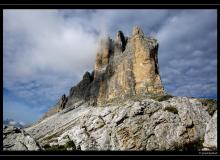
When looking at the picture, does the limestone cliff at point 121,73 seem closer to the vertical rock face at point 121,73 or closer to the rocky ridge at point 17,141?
the vertical rock face at point 121,73

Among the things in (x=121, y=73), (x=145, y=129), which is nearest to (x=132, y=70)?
(x=121, y=73)

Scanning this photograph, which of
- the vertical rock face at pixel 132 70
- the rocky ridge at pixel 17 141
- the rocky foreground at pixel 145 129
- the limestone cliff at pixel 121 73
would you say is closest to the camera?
the rocky ridge at pixel 17 141

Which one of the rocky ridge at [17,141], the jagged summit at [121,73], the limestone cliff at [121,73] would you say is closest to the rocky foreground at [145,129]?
the rocky ridge at [17,141]

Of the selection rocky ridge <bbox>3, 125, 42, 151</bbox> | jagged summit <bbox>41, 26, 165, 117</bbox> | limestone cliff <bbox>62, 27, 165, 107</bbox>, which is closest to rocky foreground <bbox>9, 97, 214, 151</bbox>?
rocky ridge <bbox>3, 125, 42, 151</bbox>

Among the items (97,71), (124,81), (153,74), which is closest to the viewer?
(153,74)

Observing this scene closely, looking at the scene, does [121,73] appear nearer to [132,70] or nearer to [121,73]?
[121,73]

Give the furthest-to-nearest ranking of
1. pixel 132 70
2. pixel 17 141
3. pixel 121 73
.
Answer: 1. pixel 121 73
2. pixel 132 70
3. pixel 17 141

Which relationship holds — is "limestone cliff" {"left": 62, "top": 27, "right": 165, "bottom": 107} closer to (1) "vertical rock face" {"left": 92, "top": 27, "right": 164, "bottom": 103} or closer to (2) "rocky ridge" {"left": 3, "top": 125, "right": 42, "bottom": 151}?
(1) "vertical rock face" {"left": 92, "top": 27, "right": 164, "bottom": 103}
